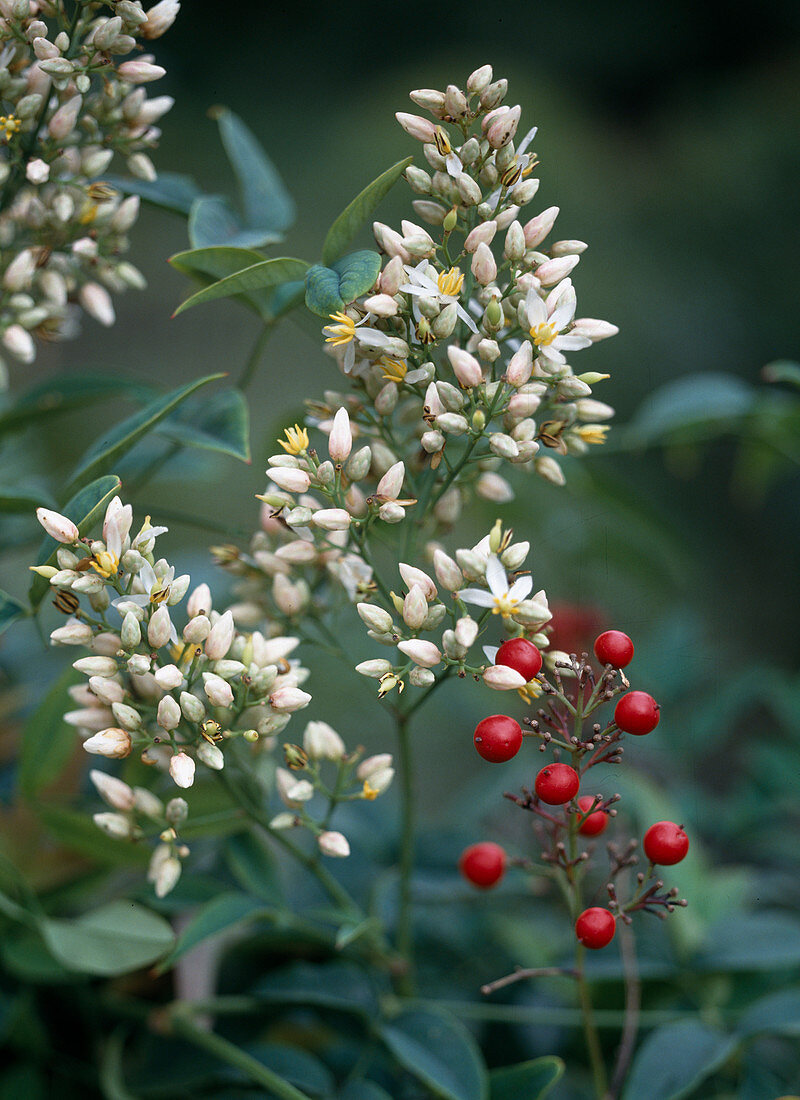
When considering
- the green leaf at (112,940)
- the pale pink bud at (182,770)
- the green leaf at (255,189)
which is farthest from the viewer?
the green leaf at (255,189)

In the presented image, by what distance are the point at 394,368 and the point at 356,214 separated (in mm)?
71

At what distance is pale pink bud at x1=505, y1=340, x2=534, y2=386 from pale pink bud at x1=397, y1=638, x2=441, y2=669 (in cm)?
11

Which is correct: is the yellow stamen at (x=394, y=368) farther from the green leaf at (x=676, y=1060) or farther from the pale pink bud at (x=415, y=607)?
the green leaf at (x=676, y=1060)

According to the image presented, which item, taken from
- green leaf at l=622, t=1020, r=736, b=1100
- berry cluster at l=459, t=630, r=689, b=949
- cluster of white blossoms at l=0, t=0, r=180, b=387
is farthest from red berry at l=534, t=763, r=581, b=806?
cluster of white blossoms at l=0, t=0, r=180, b=387

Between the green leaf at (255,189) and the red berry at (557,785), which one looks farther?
the green leaf at (255,189)

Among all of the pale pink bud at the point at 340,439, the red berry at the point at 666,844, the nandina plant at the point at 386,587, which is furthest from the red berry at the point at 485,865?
the pale pink bud at the point at 340,439

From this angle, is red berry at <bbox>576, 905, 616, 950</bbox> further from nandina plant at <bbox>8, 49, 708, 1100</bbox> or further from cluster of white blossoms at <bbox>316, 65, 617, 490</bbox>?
cluster of white blossoms at <bbox>316, 65, 617, 490</bbox>

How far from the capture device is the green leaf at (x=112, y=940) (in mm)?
458

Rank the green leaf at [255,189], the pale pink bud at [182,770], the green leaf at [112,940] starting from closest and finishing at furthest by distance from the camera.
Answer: the pale pink bud at [182,770] → the green leaf at [112,940] → the green leaf at [255,189]

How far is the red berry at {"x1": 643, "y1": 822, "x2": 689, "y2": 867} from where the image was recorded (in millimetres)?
395

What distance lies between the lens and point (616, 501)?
2.61ft

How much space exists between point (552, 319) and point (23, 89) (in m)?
0.27

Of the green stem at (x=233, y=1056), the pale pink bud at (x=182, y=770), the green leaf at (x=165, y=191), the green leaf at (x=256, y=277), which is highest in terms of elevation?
the green leaf at (x=165, y=191)

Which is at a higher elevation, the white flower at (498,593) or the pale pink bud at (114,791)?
the white flower at (498,593)
